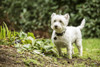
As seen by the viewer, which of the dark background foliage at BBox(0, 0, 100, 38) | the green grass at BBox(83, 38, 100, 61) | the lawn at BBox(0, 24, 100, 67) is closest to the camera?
the lawn at BBox(0, 24, 100, 67)

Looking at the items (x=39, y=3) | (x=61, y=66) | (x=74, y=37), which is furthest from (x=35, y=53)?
(x=39, y=3)

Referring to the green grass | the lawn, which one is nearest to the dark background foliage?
the green grass

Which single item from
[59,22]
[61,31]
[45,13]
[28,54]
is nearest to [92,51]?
[61,31]

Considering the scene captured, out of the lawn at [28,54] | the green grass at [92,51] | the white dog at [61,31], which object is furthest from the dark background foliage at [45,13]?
the white dog at [61,31]

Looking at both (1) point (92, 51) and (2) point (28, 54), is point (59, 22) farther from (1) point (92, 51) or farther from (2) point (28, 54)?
(1) point (92, 51)

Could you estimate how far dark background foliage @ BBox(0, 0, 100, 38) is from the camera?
938cm

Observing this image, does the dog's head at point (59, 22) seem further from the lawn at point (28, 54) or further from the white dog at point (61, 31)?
the lawn at point (28, 54)

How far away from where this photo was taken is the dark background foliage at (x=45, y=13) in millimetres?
9383

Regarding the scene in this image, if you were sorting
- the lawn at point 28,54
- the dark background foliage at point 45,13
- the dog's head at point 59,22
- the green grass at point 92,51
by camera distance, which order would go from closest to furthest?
the lawn at point 28,54
the dog's head at point 59,22
the green grass at point 92,51
the dark background foliage at point 45,13

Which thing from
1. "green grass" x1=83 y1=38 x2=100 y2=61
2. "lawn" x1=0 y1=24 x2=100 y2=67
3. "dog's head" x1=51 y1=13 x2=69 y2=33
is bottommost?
"green grass" x1=83 y1=38 x2=100 y2=61

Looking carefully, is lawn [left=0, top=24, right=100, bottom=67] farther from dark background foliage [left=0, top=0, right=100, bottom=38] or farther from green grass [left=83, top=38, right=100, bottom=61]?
dark background foliage [left=0, top=0, right=100, bottom=38]

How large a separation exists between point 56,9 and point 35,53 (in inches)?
256

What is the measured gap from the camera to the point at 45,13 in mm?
10406

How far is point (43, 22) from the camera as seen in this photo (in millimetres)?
10484
